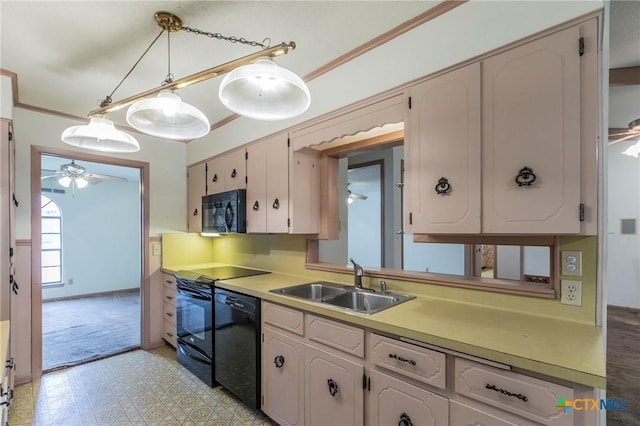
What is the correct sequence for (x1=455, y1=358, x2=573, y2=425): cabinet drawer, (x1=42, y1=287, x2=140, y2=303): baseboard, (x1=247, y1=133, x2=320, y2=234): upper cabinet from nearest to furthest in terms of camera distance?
1. (x1=455, y1=358, x2=573, y2=425): cabinet drawer
2. (x1=247, y1=133, x2=320, y2=234): upper cabinet
3. (x1=42, y1=287, x2=140, y2=303): baseboard

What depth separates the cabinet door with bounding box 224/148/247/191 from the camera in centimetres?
296

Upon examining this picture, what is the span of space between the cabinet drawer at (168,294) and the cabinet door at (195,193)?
718 mm

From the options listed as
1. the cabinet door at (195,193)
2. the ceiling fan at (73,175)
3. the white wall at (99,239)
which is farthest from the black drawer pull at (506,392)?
the white wall at (99,239)

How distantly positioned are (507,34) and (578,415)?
61.0 inches

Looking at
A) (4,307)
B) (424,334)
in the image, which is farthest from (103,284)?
(424,334)

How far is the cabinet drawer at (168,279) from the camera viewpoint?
3293 millimetres

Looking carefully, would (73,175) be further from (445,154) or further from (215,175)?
(445,154)

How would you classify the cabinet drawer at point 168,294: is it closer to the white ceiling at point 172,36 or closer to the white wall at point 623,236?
the white ceiling at point 172,36

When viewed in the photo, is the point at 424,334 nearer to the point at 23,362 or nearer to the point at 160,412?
the point at 160,412

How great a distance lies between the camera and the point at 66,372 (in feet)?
9.42

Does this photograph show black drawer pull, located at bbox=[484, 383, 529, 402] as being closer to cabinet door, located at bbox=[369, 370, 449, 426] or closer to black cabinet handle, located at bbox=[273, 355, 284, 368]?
cabinet door, located at bbox=[369, 370, 449, 426]

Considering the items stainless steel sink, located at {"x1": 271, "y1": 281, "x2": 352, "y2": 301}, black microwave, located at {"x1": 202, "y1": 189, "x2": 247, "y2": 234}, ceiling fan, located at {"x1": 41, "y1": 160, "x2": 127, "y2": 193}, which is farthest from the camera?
ceiling fan, located at {"x1": 41, "y1": 160, "x2": 127, "y2": 193}

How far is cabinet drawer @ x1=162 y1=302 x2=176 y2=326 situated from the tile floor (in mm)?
461

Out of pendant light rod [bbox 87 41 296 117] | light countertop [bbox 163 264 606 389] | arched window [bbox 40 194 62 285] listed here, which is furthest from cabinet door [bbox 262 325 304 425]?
arched window [bbox 40 194 62 285]
